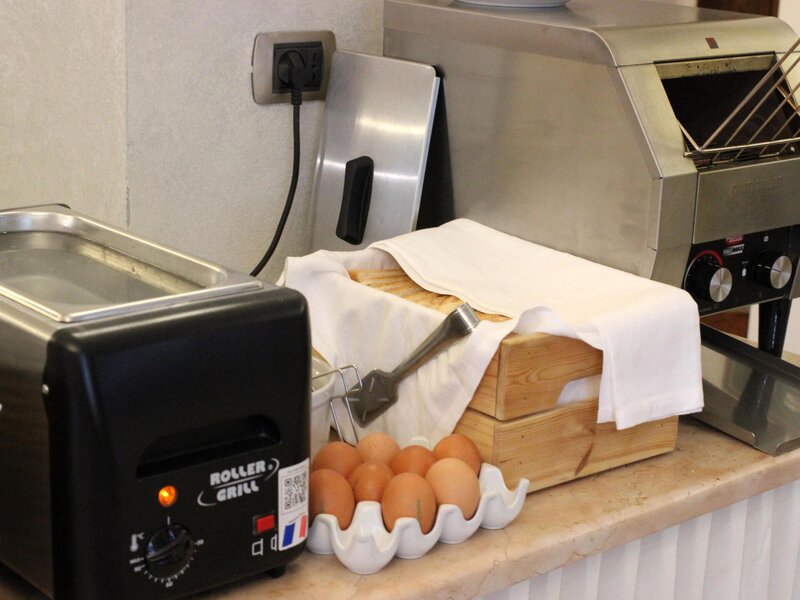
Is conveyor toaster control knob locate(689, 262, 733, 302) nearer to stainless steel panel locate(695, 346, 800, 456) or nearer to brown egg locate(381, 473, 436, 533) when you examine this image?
stainless steel panel locate(695, 346, 800, 456)

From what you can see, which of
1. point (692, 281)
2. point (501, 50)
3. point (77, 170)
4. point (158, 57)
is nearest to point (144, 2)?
point (158, 57)

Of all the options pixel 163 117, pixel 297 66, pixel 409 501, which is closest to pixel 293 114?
pixel 297 66

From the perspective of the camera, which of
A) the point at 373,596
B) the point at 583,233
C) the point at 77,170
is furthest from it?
the point at 77,170

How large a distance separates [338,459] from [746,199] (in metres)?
0.56

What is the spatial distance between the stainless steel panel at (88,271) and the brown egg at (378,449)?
0.25 metres

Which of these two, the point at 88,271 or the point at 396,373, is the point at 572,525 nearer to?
the point at 396,373

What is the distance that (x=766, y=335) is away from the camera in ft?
4.66

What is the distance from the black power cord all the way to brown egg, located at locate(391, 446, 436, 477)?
49 centimetres

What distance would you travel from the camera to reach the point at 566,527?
1015mm

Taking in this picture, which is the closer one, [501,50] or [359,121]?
[501,50]

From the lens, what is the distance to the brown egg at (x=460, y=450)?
39.2 inches

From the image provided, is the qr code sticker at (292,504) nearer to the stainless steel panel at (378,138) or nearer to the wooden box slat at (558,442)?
the wooden box slat at (558,442)

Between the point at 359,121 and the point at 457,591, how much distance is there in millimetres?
698

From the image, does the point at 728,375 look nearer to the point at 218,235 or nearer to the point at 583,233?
the point at 583,233
